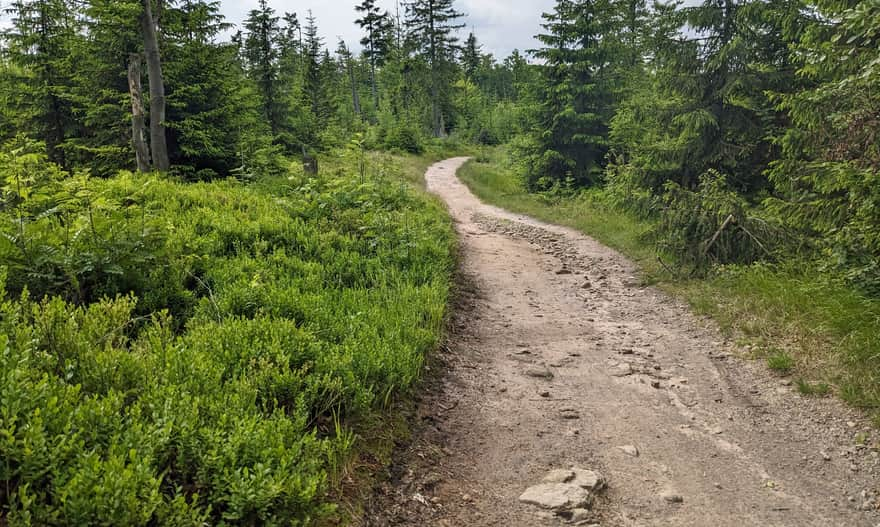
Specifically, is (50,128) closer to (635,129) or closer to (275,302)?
(275,302)

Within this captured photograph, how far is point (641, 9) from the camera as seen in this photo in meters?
36.4

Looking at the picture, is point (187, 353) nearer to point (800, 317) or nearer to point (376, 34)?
point (800, 317)

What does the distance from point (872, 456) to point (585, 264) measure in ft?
25.4

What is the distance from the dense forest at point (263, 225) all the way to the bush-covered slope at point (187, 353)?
0.03 m

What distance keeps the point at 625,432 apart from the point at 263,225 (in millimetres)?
6699

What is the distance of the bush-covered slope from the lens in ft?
8.86

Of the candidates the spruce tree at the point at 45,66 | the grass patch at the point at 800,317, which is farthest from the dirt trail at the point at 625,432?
the spruce tree at the point at 45,66

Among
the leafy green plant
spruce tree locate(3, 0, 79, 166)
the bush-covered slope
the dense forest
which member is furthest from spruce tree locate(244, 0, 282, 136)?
the leafy green plant

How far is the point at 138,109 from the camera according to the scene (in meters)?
13.3

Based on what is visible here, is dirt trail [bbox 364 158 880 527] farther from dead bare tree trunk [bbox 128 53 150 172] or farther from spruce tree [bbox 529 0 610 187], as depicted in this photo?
spruce tree [bbox 529 0 610 187]

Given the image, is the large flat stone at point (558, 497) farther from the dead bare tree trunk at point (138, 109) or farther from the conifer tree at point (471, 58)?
the conifer tree at point (471, 58)

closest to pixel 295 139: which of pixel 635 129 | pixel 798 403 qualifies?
pixel 635 129

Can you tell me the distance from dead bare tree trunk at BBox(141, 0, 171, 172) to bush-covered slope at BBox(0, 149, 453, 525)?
15.7 feet

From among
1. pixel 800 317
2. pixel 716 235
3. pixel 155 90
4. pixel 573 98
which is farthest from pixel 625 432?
pixel 573 98
